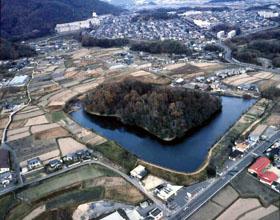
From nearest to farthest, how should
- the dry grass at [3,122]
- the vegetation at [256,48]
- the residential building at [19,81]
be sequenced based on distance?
the dry grass at [3,122] → the residential building at [19,81] → the vegetation at [256,48]

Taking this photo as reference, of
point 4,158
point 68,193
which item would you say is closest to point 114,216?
point 68,193

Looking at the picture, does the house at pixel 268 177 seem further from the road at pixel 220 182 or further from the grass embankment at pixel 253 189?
the road at pixel 220 182

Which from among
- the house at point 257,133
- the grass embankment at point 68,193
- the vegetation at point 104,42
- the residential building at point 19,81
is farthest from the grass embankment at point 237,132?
the vegetation at point 104,42

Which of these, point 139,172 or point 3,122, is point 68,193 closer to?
point 139,172

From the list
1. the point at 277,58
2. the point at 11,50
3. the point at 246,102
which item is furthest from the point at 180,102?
the point at 11,50

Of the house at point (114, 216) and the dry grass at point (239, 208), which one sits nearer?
the dry grass at point (239, 208)

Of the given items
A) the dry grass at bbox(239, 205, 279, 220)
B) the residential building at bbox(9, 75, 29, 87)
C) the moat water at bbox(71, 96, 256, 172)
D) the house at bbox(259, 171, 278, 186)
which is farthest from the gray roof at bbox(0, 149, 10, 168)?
the residential building at bbox(9, 75, 29, 87)

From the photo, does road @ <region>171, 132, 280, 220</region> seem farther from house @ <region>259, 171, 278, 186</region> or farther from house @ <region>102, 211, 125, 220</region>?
house @ <region>102, 211, 125, 220</region>
